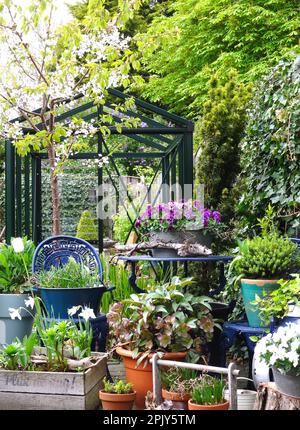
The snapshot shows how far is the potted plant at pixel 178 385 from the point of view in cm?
296

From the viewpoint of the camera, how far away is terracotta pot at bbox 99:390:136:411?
3.15 meters

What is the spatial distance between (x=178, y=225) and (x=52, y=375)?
56.0 inches

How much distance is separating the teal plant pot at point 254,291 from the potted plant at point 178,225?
24.6 inches

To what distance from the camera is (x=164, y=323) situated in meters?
3.34

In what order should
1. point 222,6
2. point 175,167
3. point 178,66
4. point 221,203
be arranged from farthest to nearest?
point 178,66, point 222,6, point 175,167, point 221,203

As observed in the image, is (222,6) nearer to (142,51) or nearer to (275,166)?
(142,51)

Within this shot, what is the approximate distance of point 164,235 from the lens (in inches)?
162

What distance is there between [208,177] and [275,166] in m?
1.79

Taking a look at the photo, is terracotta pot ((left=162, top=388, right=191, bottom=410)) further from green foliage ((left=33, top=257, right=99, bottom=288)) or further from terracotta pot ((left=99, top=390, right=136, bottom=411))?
green foliage ((left=33, top=257, right=99, bottom=288))

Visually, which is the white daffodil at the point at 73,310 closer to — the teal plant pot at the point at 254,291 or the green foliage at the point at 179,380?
the green foliage at the point at 179,380

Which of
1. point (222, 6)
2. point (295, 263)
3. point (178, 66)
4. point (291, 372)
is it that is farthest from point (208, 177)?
point (178, 66)

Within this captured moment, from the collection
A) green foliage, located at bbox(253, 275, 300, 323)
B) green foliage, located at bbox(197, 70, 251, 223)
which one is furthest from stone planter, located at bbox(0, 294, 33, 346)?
green foliage, located at bbox(197, 70, 251, 223)

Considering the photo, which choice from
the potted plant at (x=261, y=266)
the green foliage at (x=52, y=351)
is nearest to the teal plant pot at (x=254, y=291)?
the potted plant at (x=261, y=266)

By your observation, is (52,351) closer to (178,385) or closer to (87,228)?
(178,385)
